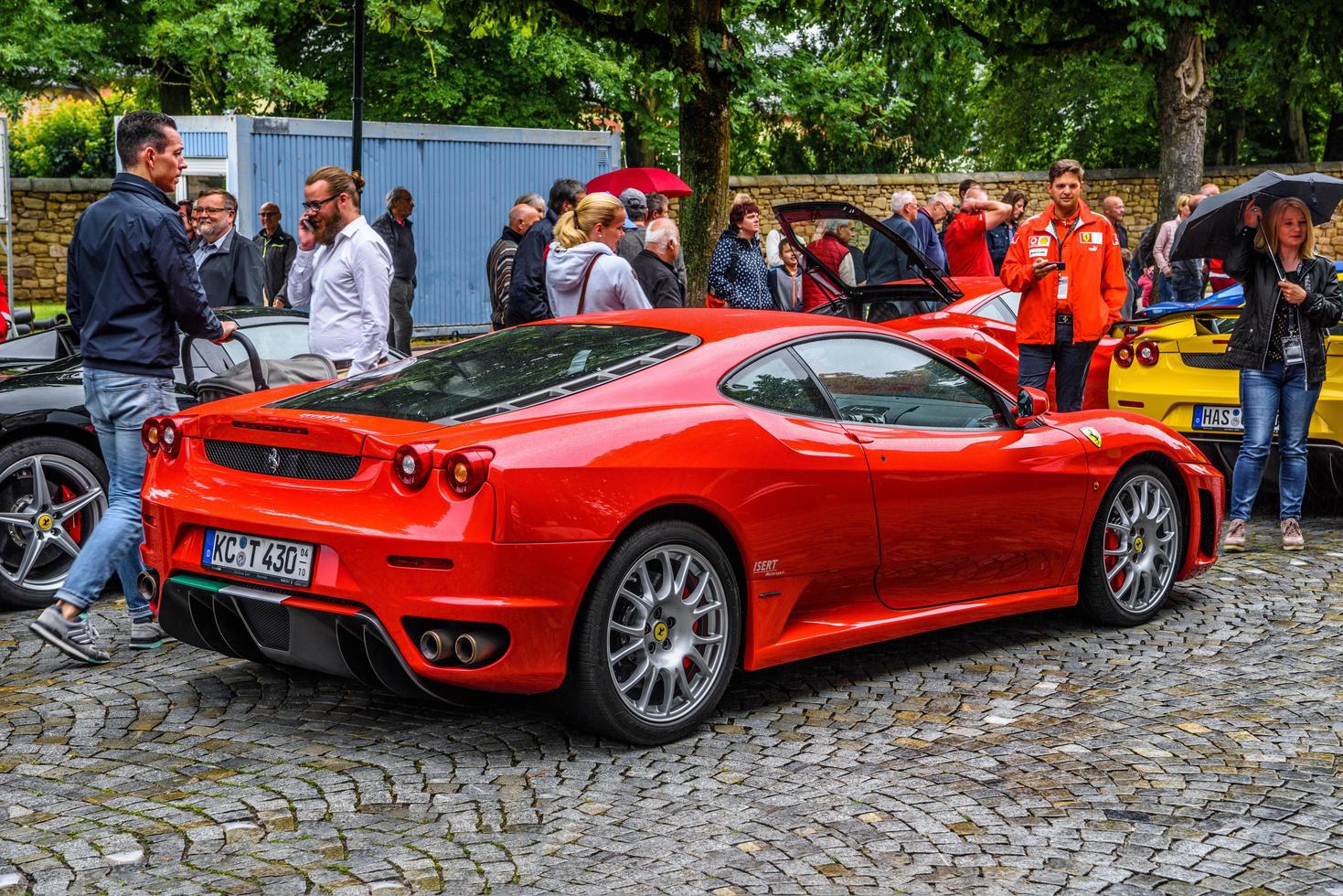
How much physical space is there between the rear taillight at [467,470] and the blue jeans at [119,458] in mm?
2005

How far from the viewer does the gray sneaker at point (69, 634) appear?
5.83 metres

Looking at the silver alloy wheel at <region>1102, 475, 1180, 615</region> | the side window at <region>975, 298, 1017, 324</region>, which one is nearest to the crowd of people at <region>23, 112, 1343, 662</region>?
the side window at <region>975, 298, 1017, 324</region>

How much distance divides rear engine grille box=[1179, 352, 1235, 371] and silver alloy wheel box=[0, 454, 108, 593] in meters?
6.01

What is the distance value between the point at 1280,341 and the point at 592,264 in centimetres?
358

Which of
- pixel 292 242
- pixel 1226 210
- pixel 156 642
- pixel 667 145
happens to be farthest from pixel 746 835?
pixel 667 145

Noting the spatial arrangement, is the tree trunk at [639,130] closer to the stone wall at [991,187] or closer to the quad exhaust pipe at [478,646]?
the stone wall at [991,187]

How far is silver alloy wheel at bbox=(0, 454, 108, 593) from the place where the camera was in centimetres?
687

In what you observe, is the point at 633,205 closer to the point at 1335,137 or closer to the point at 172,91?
the point at 172,91

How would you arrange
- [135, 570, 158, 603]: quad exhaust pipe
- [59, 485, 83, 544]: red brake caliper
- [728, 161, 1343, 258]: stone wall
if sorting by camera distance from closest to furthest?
1. [135, 570, 158, 603]: quad exhaust pipe
2. [59, 485, 83, 544]: red brake caliper
3. [728, 161, 1343, 258]: stone wall

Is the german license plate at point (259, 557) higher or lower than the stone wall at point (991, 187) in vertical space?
lower

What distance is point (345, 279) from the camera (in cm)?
729

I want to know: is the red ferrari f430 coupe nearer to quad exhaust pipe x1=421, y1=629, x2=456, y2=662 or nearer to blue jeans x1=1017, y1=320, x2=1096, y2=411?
quad exhaust pipe x1=421, y1=629, x2=456, y2=662

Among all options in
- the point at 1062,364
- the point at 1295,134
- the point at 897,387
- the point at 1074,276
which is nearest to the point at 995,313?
the point at 1062,364

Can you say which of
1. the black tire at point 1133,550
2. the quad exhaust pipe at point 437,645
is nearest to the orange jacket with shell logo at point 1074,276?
the black tire at point 1133,550
